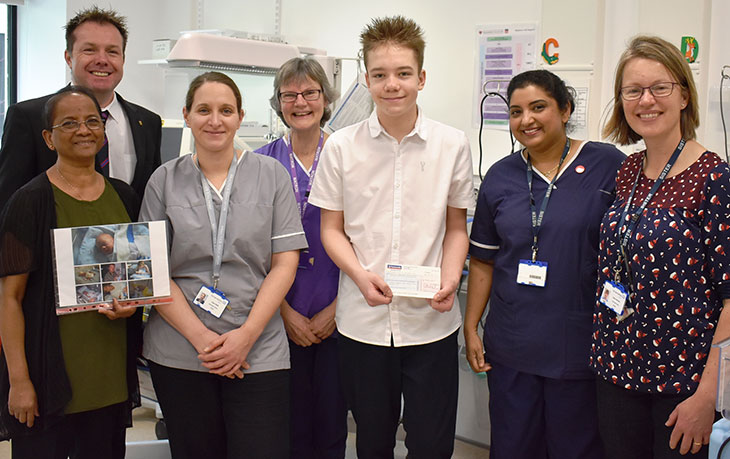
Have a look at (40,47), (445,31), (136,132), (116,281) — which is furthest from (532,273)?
(40,47)

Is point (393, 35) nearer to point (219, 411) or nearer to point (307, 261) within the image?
point (307, 261)

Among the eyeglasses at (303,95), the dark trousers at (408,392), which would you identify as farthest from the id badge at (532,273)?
the eyeglasses at (303,95)

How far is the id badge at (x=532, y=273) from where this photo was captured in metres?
1.82

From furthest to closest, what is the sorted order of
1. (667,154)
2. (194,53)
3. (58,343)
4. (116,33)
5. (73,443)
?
(194,53) → (116,33) → (73,443) → (58,343) → (667,154)

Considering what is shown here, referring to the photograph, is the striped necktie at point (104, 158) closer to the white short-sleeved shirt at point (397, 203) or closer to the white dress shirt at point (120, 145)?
the white dress shirt at point (120, 145)

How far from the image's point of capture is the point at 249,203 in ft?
6.21

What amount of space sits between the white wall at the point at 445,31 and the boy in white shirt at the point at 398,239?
1.28 metres

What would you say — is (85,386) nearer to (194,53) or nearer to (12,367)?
(12,367)

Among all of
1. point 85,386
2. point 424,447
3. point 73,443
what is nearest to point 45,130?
point 85,386

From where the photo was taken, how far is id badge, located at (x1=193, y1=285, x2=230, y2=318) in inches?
71.6

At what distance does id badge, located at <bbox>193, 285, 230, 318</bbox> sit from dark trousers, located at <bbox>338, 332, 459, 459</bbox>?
38 centimetres

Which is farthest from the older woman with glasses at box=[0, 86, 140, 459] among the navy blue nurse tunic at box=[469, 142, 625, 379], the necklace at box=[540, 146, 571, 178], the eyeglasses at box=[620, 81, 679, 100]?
the eyeglasses at box=[620, 81, 679, 100]

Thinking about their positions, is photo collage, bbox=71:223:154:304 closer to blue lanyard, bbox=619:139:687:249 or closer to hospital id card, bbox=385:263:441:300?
hospital id card, bbox=385:263:441:300

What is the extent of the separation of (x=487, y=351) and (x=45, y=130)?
54.0 inches
